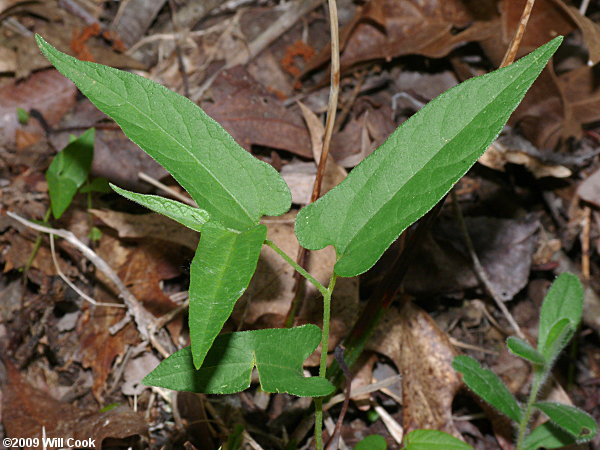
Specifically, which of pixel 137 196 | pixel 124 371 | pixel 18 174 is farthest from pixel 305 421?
pixel 18 174

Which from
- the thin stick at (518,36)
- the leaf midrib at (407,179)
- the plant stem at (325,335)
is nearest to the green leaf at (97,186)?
the plant stem at (325,335)

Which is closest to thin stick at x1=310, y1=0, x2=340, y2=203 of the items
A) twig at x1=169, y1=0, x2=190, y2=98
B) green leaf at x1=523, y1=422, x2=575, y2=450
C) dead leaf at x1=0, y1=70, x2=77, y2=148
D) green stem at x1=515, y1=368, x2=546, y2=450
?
green stem at x1=515, y1=368, x2=546, y2=450

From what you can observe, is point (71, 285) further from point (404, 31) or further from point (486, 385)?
point (404, 31)

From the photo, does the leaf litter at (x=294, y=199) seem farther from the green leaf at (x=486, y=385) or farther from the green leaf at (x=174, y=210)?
the green leaf at (x=174, y=210)

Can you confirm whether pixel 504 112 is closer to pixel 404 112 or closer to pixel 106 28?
pixel 404 112

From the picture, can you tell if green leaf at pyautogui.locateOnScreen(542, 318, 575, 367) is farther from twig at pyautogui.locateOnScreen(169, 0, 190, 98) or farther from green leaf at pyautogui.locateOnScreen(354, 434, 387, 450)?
twig at pyautogui.locateOnScreen(169, 0, 190, 98)

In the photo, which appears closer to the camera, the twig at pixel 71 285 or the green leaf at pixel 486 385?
the green leaf at pixel 486 385

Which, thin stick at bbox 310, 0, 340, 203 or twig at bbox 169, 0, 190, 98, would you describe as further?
twig at bbox 169, 0, 190, 98
